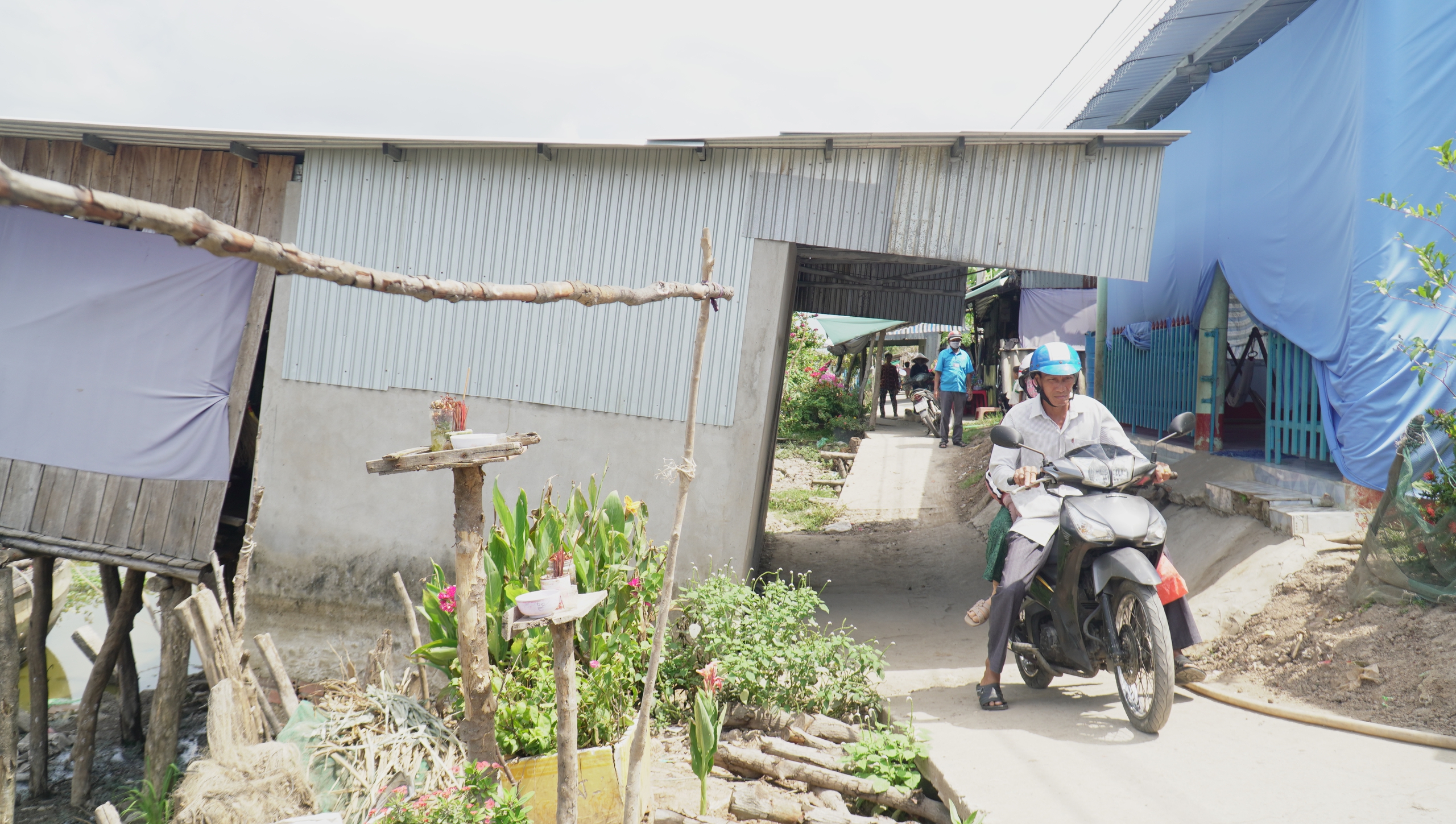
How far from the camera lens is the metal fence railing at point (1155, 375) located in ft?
29.9

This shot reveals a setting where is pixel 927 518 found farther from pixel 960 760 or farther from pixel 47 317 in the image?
pixel 47 317

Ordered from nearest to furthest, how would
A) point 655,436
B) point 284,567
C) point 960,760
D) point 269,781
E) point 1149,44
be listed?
point 269,781 → point 960,760 → point 655,436 → point 284,567 → point 1149,44

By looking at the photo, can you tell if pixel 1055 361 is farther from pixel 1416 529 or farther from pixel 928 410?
pixel 928 410

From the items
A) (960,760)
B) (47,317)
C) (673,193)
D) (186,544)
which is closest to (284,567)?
(186,544)

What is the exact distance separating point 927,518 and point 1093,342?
4.20 meters

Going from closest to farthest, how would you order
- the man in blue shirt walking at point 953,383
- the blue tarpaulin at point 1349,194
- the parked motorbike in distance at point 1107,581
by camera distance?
the parked motorbike in distance at point 1107,581 < the blue tarpaulin at point 1349,194 < the man in blue shirt walking at point 953,383

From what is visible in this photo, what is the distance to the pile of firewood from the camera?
3.99m

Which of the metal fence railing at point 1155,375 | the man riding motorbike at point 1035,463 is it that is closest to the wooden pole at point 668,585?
the man riding motorbike at point 1035,463

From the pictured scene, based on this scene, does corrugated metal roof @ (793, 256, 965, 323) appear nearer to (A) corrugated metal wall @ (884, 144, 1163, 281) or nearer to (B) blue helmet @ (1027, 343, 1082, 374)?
(A) corrugated metal wall @ (884, 144, 1163, 281)

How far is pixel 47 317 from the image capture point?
695 centimetres

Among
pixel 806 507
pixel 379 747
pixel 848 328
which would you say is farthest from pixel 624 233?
pixel 848 328

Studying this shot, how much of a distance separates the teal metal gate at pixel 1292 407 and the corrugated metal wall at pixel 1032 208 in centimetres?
172

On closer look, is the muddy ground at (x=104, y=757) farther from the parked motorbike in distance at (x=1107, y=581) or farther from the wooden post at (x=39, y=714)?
the parked motorbike in distance at (x=1107, y=581)

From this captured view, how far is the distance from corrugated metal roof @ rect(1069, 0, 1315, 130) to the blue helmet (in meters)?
4.72
